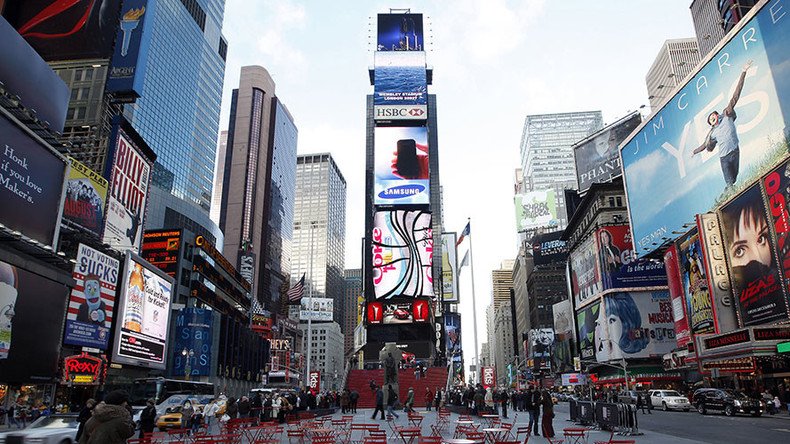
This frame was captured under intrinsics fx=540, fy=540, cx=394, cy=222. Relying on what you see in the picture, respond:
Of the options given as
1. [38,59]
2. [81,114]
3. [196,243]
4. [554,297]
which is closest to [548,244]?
[554,297]

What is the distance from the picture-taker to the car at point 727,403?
30391 mm

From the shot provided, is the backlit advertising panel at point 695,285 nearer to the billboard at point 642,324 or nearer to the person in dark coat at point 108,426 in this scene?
the billboard at point 642,324

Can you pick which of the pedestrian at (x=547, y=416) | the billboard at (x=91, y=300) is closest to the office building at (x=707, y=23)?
the pedestrian at (x=547, y=416)

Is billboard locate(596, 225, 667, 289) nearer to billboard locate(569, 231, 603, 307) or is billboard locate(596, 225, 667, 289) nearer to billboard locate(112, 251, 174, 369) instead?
billboard locate(569, 231, 603, 307)

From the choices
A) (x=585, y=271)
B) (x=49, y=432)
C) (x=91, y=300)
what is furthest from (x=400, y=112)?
(x=49, y=432)

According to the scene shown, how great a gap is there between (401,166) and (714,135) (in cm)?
4878

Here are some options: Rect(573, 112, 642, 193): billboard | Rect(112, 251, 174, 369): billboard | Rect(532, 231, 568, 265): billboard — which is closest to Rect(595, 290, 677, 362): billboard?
Rect(573, 112, 642, 193): billboard

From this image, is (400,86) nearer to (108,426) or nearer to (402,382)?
(402,382)

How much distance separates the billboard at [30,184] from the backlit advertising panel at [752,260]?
44594 millimetres

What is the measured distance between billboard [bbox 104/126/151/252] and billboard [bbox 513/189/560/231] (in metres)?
106

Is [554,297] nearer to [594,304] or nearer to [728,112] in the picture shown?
[594,304]

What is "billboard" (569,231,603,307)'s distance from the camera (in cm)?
7669

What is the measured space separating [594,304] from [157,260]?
202ft

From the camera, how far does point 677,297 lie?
51.2 meters
